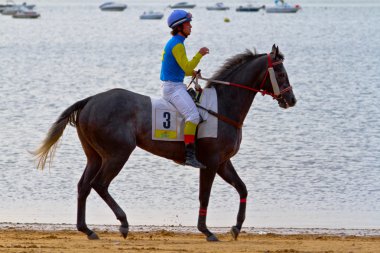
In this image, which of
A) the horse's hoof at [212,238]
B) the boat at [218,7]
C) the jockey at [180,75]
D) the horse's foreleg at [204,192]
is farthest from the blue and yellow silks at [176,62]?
Answer: the boat at [218,7]

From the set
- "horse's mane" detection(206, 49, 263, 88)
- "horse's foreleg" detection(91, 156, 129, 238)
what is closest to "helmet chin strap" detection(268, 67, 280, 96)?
"horse's mane" detection(206, 49, 263, 88)

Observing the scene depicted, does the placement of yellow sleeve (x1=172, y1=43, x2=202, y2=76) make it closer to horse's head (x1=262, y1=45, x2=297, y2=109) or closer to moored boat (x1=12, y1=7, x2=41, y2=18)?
horse's head (x1=262, y1=45, x2=297, y2=109)

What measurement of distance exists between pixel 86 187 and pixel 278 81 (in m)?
2.83

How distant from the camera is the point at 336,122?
33.7m

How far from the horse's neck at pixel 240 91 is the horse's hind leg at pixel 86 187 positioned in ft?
5.74

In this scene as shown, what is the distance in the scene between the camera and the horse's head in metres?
14.3

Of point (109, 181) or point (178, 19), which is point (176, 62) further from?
point (109, 181)

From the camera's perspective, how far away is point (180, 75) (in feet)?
46.0

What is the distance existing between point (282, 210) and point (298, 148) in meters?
8.76

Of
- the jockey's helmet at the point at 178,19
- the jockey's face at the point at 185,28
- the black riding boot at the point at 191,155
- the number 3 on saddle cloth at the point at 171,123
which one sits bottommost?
the black riding boot at the point at 191,155

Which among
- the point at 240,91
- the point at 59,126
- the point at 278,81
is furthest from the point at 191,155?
the point at 59,126

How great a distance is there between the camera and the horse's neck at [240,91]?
46.8ft

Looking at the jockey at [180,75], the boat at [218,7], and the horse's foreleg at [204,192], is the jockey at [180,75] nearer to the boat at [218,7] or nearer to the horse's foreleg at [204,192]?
the horse's foreleg at [204,192]

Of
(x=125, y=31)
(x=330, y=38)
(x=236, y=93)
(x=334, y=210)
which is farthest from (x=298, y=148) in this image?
(x=125, y=31)
